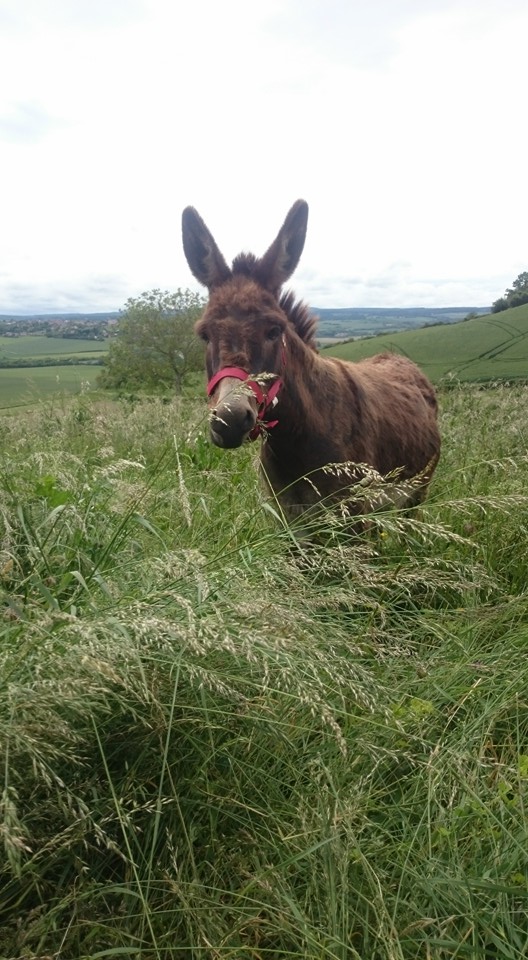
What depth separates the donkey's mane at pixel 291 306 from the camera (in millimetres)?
3734

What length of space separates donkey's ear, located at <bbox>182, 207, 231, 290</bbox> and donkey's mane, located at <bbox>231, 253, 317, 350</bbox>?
0.09m

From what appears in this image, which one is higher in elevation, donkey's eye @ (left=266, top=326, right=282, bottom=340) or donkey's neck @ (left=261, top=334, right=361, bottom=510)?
donkey's eye @ (left=266, top=326, right=282, bottom=340)

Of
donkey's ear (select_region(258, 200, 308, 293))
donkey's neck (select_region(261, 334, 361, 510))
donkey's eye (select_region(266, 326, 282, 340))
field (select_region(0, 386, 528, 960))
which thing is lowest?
field (select_region(0, 386, 528, 960))

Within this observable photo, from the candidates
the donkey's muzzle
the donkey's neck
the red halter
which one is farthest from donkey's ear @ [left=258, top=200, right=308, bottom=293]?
the donkey's muzzle

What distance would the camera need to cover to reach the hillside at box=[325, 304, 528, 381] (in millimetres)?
8070

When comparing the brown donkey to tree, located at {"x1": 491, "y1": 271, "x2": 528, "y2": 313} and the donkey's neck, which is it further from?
tree, located at {"x1": 491, "y1": 271, "x2": 528, "y2": 313}

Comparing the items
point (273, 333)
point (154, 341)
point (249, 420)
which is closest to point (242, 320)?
point (273, 333)

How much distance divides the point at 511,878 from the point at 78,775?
100 cm

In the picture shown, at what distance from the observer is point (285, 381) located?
3.54m

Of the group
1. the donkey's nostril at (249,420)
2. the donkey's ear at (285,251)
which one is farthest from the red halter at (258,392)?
the donkey's ear at (285,251)

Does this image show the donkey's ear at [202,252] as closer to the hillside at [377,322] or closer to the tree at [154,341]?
the hillside at [377,322]

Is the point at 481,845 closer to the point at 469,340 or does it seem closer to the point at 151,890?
the point at 151,890

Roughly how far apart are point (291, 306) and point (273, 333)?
2.23ft

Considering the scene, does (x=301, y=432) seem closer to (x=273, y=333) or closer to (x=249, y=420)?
(x=273, y=333)
